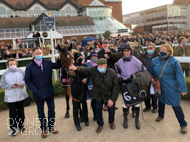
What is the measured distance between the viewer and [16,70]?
3838mm

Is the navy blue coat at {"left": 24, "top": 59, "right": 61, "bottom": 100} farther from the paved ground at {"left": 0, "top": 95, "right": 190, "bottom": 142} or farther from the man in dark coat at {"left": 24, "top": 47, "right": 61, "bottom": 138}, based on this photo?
the paved ground at {"left": 0, "top": 95, "right": 190, "bottom": 142}

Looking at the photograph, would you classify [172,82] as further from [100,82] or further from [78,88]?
[78,88]

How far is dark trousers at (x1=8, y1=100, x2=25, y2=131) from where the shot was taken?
3.85 meters

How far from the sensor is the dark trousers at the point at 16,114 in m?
3.85

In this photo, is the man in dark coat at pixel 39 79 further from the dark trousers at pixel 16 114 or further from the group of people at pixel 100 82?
the dark trousers at pixel 16 114

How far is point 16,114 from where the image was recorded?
4.05 metres

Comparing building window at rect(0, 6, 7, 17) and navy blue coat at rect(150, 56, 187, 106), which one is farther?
building window at rect(0, 6, 7, 17)

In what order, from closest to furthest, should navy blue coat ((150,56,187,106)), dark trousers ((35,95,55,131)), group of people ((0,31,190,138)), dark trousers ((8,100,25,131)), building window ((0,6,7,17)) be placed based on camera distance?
navy blue coat ((150,56,187,106)) < group of people ((0,31,190,138)) < dark trousers ((35,95,55,131)) < dark trousers ((8,100,25,131)) < building window ((0,6,7,17))

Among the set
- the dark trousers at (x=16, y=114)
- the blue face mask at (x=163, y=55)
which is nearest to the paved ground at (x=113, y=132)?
the dark trousers at (x=16, y=114)

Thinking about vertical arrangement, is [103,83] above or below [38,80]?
below

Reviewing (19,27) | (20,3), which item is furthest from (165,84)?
(20,3)

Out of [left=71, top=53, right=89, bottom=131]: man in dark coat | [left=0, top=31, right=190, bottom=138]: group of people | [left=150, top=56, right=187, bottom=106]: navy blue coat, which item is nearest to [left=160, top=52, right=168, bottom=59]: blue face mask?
[left=0, top=31, right=190, bottom=138]: group of people

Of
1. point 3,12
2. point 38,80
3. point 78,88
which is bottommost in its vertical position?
point 78,88

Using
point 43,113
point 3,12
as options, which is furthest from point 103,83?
point 3,12
